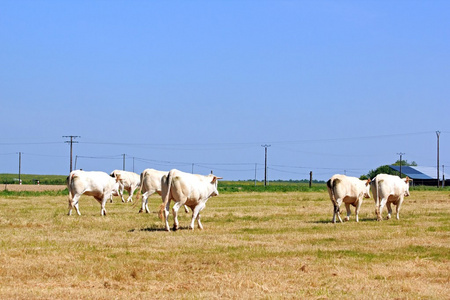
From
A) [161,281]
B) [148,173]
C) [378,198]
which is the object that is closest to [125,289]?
[161,281]

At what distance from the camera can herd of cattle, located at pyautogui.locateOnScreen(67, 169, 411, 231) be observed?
21.0 m

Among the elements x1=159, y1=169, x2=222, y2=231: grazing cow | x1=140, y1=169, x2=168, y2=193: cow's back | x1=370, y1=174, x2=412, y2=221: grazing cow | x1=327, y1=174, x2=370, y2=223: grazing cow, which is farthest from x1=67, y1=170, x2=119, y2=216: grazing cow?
x1=370, y1=174, x2=412, y2=221: grazing cow

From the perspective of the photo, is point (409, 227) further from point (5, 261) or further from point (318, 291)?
point (5, 261)

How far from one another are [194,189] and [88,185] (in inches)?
323

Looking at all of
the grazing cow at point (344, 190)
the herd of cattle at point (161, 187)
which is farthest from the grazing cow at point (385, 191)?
the herd of cattle at point (161, 187)

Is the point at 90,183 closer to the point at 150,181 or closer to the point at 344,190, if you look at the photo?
the point at 150,181

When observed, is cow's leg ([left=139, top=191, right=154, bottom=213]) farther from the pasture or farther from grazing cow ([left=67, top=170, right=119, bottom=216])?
the pasture

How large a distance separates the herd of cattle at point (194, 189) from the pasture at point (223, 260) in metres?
1.11

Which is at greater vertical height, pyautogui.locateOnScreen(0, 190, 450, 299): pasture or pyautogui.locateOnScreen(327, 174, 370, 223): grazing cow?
pyautogui.locateOnScreen(327, 174, 370, 223): grazing cow

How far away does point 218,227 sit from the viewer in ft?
72.0

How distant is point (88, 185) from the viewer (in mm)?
27859

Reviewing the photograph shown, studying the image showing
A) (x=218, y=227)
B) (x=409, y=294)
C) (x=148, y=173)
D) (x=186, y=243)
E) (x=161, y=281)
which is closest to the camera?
(x=409, y=294)

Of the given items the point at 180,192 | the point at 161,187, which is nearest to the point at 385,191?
the point at 180,192

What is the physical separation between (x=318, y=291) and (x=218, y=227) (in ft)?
36.9
